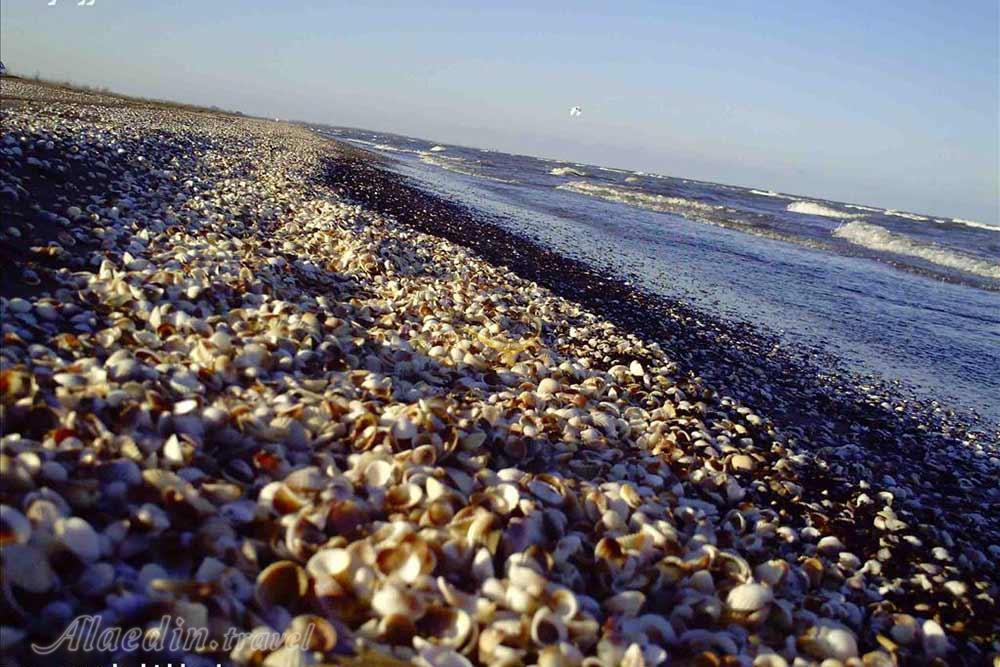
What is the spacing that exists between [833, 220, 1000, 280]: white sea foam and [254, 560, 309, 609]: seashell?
31.7m

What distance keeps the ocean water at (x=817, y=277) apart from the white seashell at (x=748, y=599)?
327 inches

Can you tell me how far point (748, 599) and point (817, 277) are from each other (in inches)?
729

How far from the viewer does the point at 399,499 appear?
2.82 metres

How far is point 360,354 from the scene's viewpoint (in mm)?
4770

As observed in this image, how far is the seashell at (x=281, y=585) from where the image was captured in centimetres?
226

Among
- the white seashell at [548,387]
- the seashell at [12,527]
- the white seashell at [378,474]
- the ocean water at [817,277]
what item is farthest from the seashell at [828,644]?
the ocean water at [817,277]

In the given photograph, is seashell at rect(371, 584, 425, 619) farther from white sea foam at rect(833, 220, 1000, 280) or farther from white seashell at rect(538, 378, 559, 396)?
white sea foam at rect(833, 220, 1000, 280)

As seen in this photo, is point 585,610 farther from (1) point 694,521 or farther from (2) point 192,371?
(2) point 192,371

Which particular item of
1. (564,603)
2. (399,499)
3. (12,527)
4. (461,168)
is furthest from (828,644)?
(461,168)

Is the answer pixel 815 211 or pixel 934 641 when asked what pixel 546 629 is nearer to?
pixel 934 641

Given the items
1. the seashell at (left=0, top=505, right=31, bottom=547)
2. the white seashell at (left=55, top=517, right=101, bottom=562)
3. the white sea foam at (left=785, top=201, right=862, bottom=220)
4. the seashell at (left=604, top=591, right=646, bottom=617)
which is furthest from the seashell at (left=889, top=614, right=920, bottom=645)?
the white sea foam at (left=785, top=201, right=862, bottom=220)

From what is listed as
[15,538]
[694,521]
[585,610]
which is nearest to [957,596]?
[694,521]

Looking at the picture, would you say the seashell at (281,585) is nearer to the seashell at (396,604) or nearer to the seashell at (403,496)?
the seashell at (396,604)

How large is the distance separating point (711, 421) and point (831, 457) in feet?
4.74
